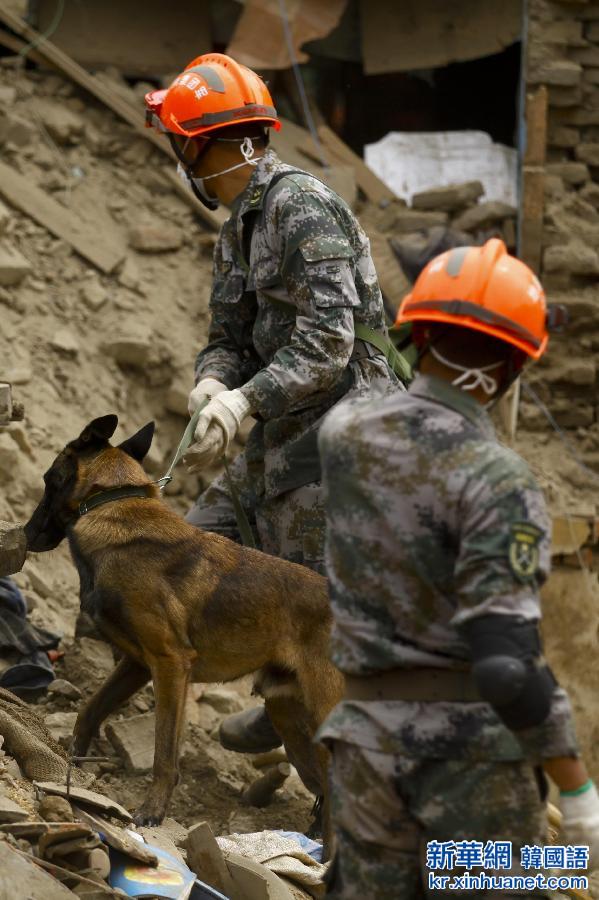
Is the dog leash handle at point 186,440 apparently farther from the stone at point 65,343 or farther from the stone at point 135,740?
the stone at point 65,343

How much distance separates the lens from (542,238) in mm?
11477

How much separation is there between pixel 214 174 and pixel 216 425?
1.15 m

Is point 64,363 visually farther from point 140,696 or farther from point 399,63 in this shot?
point 399,63

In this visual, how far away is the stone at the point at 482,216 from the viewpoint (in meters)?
11.5

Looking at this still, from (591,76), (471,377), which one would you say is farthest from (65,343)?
(471,377)

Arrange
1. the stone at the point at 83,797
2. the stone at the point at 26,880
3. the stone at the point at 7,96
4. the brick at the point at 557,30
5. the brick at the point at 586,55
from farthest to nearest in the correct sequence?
the brick at the point at 586,55, the brick at the point at 557,30, the stone at the point at 7,96, the stone at the point at 83,797, the stone at the point at 26,880

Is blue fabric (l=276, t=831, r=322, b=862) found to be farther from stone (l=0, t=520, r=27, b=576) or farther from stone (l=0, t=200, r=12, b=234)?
stone (l=0, t=200, r=12, b=234)

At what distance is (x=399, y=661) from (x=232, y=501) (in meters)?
2.77

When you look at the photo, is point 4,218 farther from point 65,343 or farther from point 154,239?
point 154,239

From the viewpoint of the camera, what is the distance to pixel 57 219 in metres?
10.1

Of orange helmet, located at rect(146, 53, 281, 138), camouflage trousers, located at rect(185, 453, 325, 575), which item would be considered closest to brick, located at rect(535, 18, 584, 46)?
orange helmet, located at rect(146, 53, 281, 138)

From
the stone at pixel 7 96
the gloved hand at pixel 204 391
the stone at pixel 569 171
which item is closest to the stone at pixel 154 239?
the stone at pixel 7 96

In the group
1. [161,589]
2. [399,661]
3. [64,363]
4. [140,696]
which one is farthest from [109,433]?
[64,363]

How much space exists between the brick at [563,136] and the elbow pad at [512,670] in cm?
923
